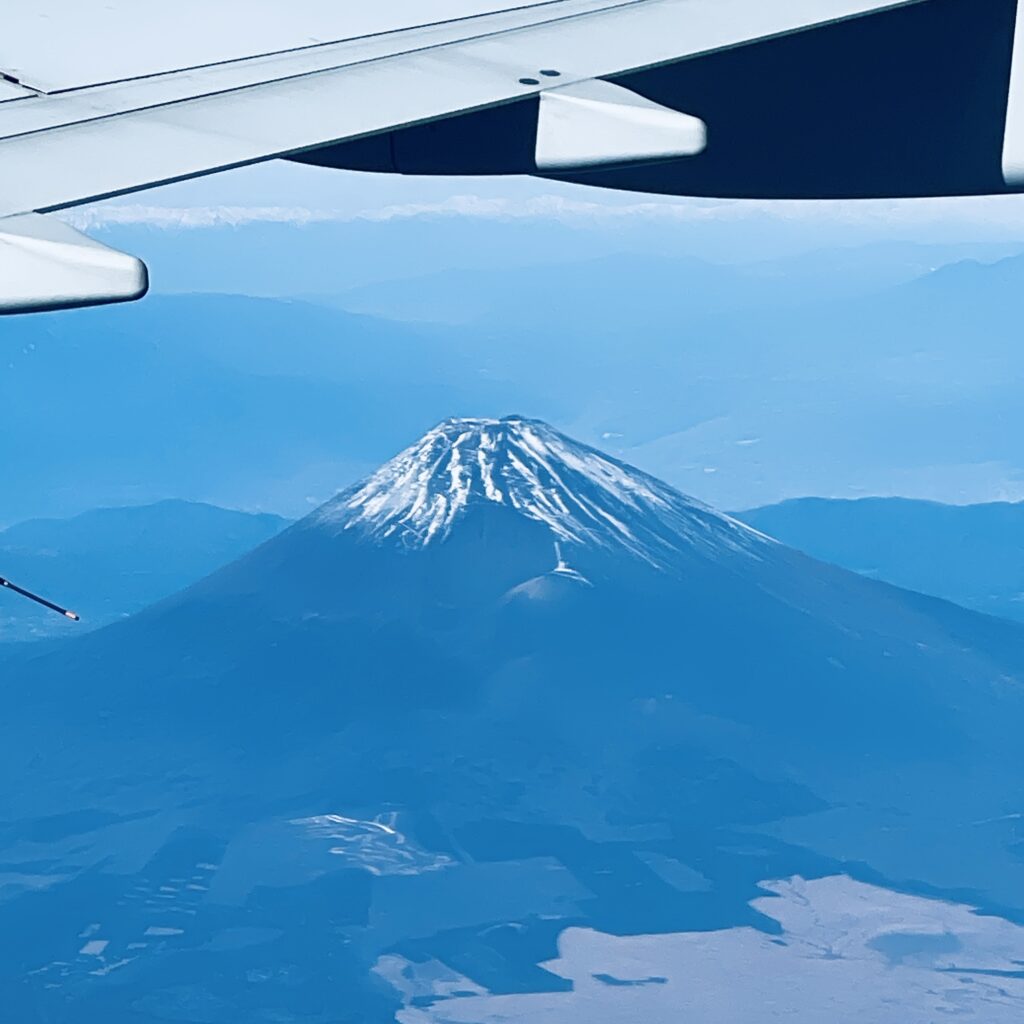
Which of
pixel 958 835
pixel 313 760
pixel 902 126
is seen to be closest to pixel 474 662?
pixel 313 760

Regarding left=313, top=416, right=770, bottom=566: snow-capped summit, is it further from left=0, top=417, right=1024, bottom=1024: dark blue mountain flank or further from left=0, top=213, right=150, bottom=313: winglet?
left=0, top=213, right=150, bottom=313: winglet

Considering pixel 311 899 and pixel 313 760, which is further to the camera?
pixel 313 760

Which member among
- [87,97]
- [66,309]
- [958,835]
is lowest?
[958,835]

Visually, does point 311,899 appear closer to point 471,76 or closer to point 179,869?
point 179,869

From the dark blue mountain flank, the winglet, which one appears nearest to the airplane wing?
the winglet

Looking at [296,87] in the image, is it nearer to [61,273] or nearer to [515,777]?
[61,273]

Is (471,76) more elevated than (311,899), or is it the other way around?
(471,76)

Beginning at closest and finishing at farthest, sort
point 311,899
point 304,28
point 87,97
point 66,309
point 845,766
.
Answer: point 66,309 < point 87,97 < point 304,28 < point 311,899 < point 845,766
